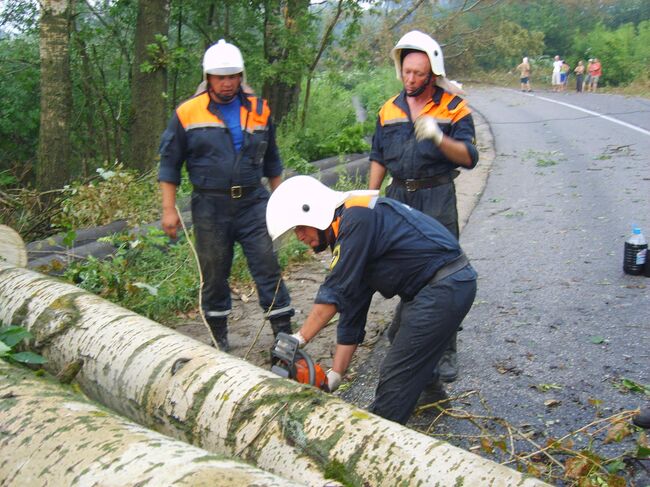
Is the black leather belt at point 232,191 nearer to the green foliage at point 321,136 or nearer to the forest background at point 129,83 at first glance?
the forest background at point 129,83

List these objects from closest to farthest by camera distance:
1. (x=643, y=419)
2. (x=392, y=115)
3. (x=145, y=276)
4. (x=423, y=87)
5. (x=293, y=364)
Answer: (x=293, y=364) < (x=643, y=419) < (x=423, y=87) < (x=392, y=115) < (x=145, y=276)

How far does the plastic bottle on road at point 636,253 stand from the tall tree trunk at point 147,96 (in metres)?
5.97

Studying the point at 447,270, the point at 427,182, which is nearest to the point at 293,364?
the point at 447,270

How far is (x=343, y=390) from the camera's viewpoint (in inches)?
179

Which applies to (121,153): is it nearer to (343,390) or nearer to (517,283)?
(517,283)

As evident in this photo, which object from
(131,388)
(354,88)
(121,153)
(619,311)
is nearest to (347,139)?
(121,153)

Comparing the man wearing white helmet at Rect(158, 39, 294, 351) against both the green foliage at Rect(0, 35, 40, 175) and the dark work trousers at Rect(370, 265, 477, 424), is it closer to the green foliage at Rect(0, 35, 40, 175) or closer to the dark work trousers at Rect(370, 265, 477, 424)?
the dark work trousers at Rect(370, 265, 477, 424)

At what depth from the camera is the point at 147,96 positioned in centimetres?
984

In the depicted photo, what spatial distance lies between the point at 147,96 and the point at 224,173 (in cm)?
540

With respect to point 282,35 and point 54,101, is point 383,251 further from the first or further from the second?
point 282,35

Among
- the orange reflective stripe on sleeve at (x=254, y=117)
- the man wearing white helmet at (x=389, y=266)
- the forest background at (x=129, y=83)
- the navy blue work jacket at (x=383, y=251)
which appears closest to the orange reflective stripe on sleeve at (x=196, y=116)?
the orange reflective stripe on sleeve at (x=254, y=117)

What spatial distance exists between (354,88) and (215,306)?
68.1ft

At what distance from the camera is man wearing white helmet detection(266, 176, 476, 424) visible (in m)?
3.33

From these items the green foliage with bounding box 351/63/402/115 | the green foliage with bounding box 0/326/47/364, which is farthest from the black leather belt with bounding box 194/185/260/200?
the green foliage with bounding box 351/63/402/115
